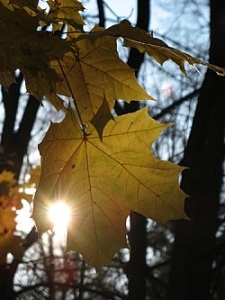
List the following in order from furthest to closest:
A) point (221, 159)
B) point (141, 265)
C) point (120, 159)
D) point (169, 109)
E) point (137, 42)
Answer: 1. point (169, 109)
2. point (221, 159)
3. point (141, 265)
4. point (120, 159)
5. point (137, 42)

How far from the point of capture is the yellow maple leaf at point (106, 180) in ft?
2.60

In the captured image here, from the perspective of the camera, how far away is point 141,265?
2846 mm

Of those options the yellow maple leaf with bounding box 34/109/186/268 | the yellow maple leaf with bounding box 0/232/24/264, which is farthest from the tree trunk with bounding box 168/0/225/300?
the yellow maple leaf with bounding box 34/109/186/268

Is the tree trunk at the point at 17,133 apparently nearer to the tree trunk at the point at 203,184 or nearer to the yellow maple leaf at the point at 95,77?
the tree trunk at the point at 203,184

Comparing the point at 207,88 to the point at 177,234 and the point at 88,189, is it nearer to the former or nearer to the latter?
the point at 177,234

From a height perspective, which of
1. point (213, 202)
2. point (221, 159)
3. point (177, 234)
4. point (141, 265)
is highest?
point (221, 159)

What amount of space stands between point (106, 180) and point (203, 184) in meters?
2.17

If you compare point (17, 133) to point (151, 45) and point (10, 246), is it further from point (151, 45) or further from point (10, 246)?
point (151, 45)

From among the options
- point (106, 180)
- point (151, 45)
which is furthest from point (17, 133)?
point (151, 45)

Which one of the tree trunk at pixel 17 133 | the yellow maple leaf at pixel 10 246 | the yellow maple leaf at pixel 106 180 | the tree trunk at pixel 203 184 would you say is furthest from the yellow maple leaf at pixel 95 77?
the tree trunk at pixel 17 133

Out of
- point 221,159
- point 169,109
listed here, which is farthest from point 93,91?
point 169,109

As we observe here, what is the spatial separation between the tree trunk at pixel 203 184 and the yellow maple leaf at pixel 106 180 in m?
0.99

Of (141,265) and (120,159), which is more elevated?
(141,265)

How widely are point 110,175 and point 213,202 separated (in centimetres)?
232
